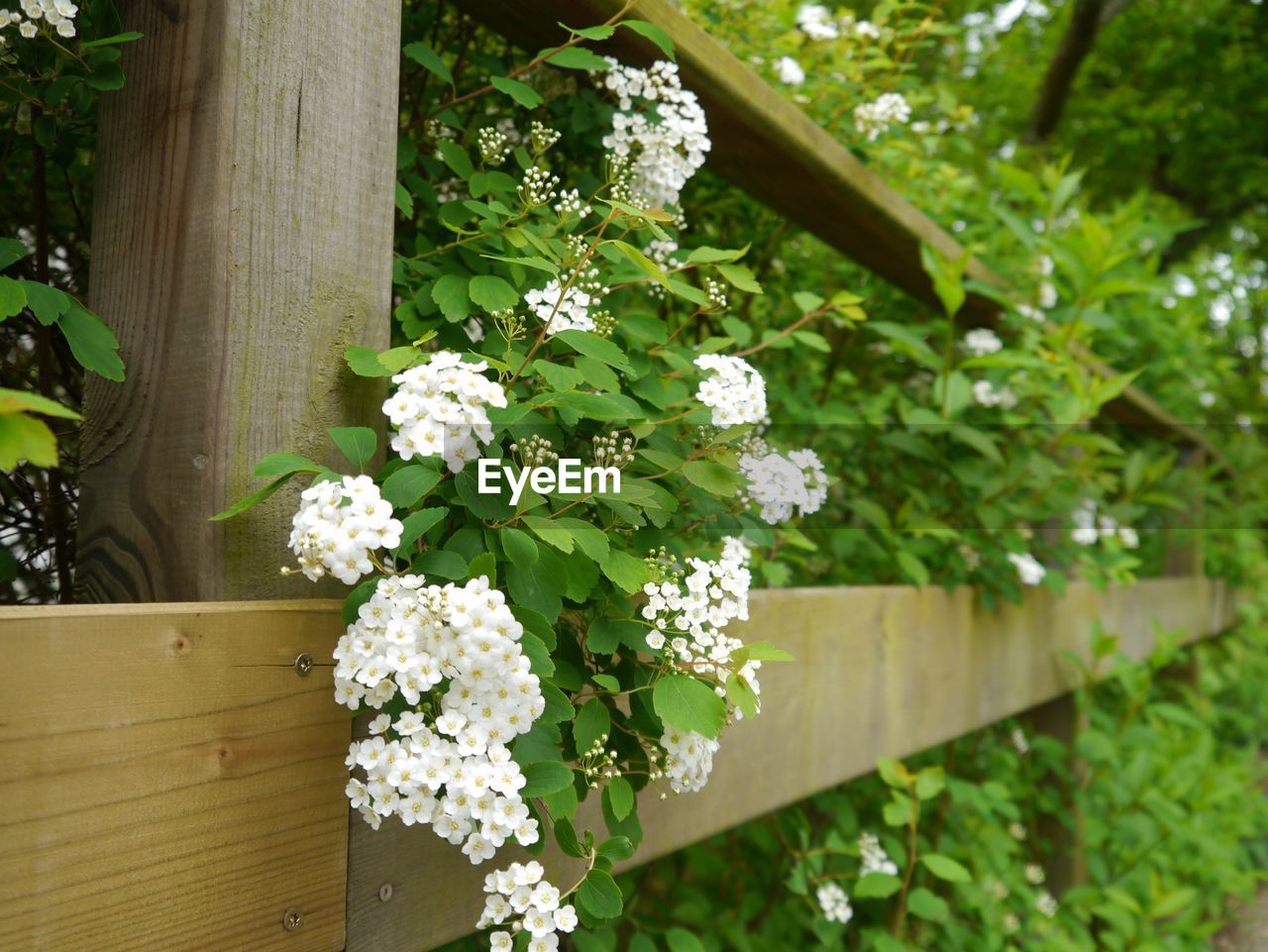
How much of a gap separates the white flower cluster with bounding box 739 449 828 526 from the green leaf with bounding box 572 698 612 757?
0.33 m

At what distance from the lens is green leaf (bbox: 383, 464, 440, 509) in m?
0.79

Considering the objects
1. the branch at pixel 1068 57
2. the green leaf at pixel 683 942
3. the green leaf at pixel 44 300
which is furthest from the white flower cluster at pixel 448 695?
the branch at pixel 1068 57

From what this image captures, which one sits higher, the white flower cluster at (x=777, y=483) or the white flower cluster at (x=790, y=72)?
the white flower cluster at (x=790, y=72)

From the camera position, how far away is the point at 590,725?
915 millimetres

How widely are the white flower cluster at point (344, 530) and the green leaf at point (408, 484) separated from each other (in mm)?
27

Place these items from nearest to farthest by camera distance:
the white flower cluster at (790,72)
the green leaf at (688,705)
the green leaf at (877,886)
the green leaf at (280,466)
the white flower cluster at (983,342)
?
the green leaf at (280,466) → the green leaf at (688,705) → the green leaf at (877,886) → the white flower cluster at (790,72) → the white flower cluster at (983,342)

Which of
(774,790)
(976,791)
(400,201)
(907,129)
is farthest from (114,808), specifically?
(907,129)

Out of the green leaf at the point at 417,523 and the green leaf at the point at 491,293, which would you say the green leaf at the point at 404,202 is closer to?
the green leaf at the point at 491,293

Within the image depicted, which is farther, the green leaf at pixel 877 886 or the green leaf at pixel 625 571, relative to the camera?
the green leaf at pixel 877 886

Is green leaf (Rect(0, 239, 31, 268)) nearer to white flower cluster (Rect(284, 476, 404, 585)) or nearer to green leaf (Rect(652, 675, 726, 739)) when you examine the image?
white flower cluster (Rect(284, 476, 404, 585))

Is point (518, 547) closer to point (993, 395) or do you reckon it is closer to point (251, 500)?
point (251, 500)

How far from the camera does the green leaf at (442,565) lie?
80cm

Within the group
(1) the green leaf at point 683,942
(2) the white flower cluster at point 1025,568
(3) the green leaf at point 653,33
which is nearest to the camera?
(3) the green leaf at point 653,33

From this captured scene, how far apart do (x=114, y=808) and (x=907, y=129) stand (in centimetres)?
237
